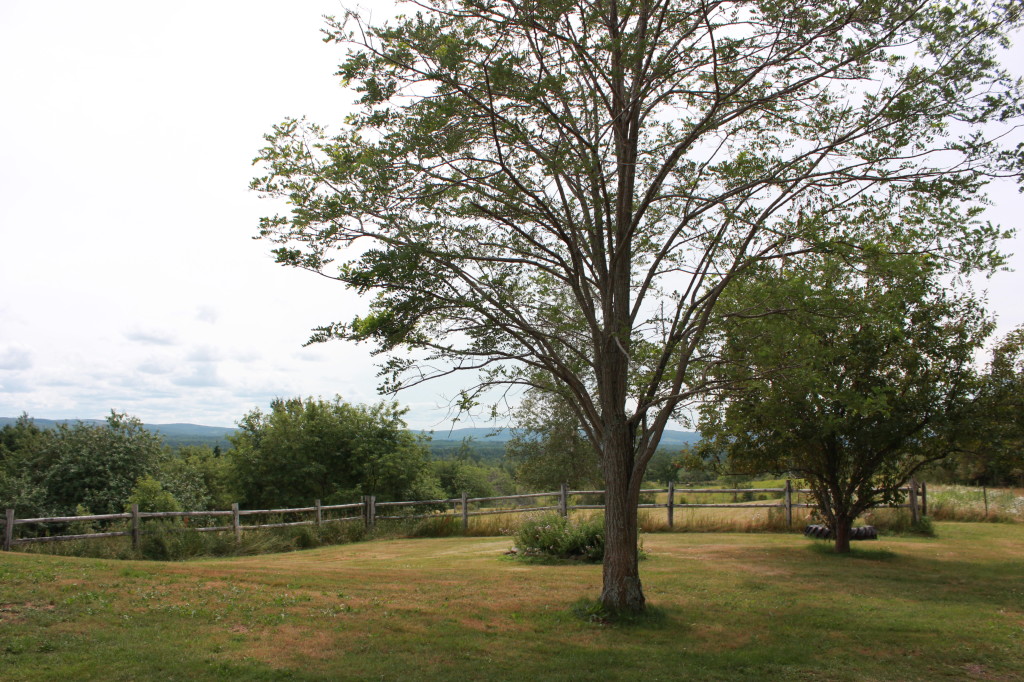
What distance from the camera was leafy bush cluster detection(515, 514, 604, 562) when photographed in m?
13.8

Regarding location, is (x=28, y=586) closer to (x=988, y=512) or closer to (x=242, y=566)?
(x=242, y=566)

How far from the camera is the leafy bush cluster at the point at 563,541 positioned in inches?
542

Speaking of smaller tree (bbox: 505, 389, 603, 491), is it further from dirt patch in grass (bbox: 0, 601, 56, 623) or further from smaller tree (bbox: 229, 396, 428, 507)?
dirt patch in grass (bbox: 0, 601, 56, 623)

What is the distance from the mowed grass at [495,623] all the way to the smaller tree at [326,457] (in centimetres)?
1347

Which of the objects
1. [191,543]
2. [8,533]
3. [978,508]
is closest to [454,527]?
[191,543]

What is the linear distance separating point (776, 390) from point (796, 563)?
3556mm

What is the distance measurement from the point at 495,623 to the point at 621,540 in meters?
1.79

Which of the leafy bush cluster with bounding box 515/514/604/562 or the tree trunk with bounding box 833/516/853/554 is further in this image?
the tree trunk with bounding box 833/516/853/554

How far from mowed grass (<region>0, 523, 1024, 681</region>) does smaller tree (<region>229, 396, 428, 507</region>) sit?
13.5m

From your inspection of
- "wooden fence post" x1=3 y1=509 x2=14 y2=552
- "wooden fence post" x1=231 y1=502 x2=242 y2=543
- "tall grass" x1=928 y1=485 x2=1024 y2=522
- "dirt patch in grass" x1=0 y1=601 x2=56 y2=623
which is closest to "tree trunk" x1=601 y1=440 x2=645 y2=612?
"dirt patch in grass" x1=0 y1=601 x2=56 y2=623

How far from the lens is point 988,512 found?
2086 centimetres

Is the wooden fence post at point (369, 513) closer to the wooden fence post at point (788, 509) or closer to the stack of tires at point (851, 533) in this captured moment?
the wooden fence post at point (788, 509)

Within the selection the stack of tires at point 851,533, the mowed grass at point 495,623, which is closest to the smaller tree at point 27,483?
the mowed grass at point 495,623

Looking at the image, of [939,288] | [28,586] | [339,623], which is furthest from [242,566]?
[939,288]
